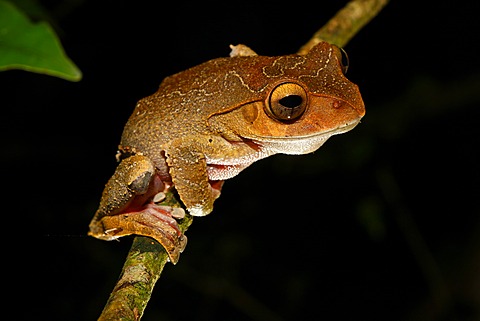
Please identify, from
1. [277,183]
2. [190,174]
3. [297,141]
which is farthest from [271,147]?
[277,183]

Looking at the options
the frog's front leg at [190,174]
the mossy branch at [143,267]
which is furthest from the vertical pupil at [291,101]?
the mossy branch at [143,267]

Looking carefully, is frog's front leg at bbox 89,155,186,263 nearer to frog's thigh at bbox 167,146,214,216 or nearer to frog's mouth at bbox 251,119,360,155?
frog's thigh at bbox 167,146,214,216

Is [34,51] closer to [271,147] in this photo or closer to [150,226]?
[150,226]

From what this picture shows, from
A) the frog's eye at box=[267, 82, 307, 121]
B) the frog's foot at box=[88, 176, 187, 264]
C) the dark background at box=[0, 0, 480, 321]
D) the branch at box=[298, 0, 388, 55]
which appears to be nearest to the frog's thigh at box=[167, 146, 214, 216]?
the frog's foot at box=[88, 176, 187, 264]

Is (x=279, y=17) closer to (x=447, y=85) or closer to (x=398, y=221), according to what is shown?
(x=447, y=85)

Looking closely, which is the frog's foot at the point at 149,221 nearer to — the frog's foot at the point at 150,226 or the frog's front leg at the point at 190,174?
the frog's foot at the point at 150,226

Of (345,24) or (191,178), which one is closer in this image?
(191,178)

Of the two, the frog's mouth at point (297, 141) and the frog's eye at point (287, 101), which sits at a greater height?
the frog's eye at point (287, 101)

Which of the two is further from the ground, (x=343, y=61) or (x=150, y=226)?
(x=343, y=61)

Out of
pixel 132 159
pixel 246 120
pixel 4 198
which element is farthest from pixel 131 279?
pixel 4 198
